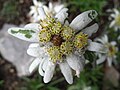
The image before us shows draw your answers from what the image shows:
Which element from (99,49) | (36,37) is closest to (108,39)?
(99,49)

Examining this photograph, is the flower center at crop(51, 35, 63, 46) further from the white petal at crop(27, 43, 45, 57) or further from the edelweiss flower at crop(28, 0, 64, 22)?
the edelweiss flower at crop(28, 0, 64, 22)

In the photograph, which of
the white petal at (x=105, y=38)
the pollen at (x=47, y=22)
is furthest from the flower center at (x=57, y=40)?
the white petal at (x=105, y=38)

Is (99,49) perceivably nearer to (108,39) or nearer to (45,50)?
(45,50)

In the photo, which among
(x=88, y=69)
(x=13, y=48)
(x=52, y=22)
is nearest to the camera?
(x=52, y=22)

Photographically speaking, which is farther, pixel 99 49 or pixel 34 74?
pixel 34 74

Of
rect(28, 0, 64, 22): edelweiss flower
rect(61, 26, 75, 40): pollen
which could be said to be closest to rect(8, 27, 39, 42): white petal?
rect(61, 26, 75, 40): pollen

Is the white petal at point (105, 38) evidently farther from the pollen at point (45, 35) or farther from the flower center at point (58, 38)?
the pollen at point (45, 35)

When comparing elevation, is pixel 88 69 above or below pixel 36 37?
below
